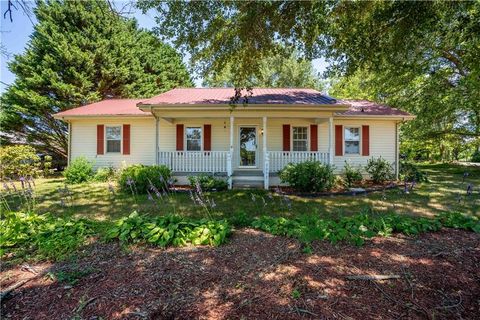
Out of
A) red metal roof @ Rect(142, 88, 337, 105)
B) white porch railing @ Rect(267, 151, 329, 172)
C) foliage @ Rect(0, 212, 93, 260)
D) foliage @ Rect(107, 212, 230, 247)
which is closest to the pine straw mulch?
foliage @ Rect(107, 212, 230, 247)

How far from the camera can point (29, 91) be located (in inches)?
625

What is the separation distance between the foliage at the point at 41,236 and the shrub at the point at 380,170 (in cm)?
1094

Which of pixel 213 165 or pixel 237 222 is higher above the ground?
pixel 213 165

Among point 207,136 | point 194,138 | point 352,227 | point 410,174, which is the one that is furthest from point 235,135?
point 352,227

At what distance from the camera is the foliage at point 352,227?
3.58m

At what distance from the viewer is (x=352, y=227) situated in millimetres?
3816

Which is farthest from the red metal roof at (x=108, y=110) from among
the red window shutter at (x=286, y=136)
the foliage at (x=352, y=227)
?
the foliage at (x=352, y=227)

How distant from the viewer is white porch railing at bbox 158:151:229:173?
33.7 feet

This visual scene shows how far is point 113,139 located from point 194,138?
4106 millimetres

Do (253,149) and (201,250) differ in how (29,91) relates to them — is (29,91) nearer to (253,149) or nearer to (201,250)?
(253,149)

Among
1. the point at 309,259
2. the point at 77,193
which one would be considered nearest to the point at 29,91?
the point at 77,193

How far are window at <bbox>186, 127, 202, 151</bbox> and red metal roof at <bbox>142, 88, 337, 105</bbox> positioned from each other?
4.76 feet

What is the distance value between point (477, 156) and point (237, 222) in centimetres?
3298

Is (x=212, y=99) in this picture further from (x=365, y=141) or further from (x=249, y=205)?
(x=365, y=141)
